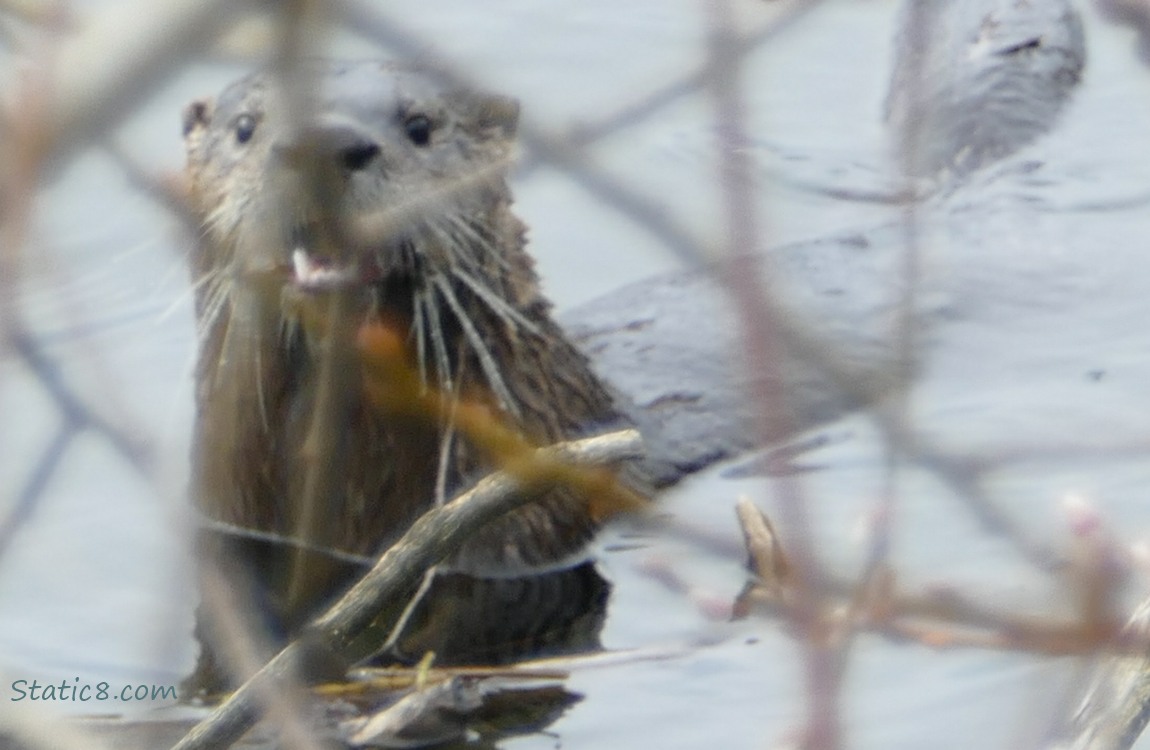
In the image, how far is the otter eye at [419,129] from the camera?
3607mm

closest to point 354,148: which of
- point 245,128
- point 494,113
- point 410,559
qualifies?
point 245,128

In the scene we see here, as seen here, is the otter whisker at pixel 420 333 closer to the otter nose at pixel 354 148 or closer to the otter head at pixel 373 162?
the otter head at pixel 373 162

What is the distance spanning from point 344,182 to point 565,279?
2696 mm

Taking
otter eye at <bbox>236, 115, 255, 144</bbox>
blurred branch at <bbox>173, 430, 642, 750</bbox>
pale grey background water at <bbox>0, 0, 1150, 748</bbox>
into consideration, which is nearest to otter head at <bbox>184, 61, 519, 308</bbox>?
otter eye at <bbox>236, 115, 255, 144</bbox>

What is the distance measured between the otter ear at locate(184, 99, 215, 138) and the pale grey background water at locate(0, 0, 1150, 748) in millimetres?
267

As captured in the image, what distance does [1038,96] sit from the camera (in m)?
6.12

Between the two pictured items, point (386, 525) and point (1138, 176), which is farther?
point (1138, 176)

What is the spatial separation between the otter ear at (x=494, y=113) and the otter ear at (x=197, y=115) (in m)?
0.46

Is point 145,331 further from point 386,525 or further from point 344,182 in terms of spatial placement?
point 344,182

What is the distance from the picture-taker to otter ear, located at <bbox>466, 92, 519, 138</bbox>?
3.81 metres

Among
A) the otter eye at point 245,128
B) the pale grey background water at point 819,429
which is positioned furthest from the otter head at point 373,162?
the pale grey background water at point 819,429

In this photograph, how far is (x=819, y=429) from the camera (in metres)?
4.62

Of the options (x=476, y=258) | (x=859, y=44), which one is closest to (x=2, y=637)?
(x=476, y=258)

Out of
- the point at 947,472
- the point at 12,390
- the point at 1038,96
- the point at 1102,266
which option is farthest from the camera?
the point at 1038,96
